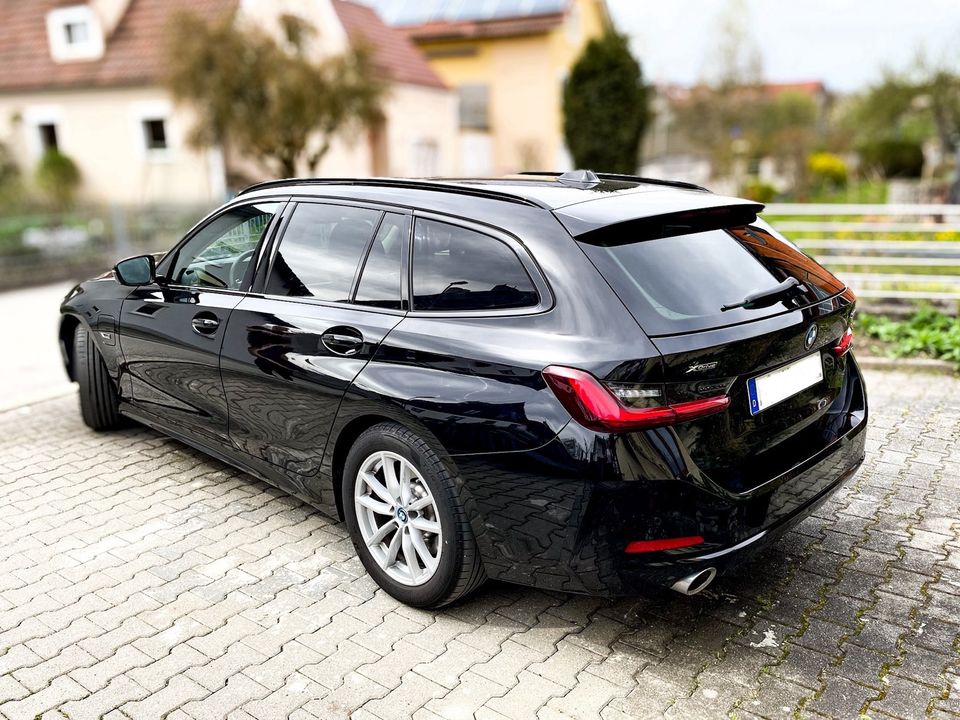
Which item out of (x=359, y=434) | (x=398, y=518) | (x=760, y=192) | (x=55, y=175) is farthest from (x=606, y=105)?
(x=398, y=518)

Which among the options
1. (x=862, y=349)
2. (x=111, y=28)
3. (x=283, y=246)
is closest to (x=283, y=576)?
(x=283, y=246)

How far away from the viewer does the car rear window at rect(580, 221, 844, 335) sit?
2867mm

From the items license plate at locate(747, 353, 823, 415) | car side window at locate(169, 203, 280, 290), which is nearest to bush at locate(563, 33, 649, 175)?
car side window at locate(169, 203, 280, 290)

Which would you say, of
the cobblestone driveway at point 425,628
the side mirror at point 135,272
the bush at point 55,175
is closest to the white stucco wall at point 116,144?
the bush at point 55,175

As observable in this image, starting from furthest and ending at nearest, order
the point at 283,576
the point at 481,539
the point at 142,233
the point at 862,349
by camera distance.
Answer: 1. the point at 142,233
2. the point at 862,349
3. the point at 283,576
4. the point at 481,539

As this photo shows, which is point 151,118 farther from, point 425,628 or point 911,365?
point 425,628

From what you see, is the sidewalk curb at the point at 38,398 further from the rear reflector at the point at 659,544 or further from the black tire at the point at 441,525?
the rear reflector at the point at 659,544

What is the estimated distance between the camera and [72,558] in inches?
154

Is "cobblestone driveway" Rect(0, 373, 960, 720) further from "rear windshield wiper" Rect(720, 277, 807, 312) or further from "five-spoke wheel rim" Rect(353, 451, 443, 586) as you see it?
"rear windshield wiper" Rect(720, 277, 807, 312)

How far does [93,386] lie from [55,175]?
61.2 feet

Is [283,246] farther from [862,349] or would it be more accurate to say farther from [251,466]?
[862,349]

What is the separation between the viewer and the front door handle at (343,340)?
3389 millimetres

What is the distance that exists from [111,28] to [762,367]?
22.7 m

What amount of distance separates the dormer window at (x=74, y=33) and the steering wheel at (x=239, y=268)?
20238mm
